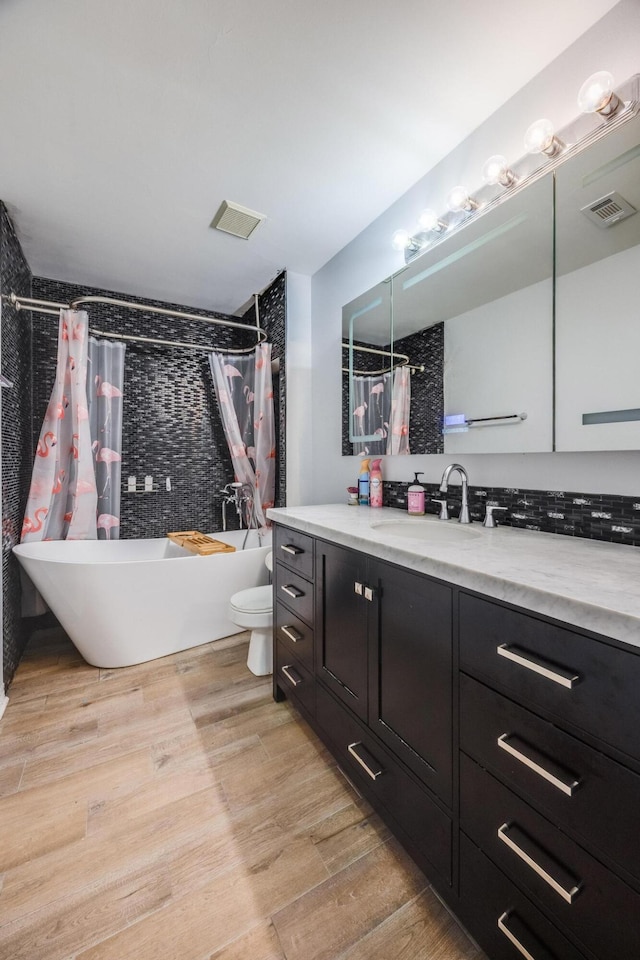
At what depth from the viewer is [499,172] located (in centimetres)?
142

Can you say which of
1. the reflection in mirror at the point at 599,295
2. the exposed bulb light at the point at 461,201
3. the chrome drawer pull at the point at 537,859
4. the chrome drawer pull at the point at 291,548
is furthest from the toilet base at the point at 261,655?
the exposed bulb light at the point at 461,201

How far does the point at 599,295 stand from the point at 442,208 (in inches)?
35.2

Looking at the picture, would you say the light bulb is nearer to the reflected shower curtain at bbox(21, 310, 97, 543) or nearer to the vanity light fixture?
the vanity light fixture

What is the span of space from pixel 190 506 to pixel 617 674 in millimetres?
3111

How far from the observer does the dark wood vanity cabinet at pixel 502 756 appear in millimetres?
650

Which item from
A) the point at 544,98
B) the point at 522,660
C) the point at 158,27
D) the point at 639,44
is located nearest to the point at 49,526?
the point at 158,27

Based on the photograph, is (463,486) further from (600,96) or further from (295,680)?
(600,96)

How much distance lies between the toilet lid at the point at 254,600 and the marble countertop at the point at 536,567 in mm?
771

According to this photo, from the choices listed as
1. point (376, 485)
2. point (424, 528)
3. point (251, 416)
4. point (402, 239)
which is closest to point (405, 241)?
point (402, 239)

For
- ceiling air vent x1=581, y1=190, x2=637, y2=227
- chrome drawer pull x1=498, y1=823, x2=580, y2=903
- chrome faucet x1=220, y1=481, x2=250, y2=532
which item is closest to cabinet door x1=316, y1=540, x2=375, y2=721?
chrome drawer pull x1=498, y1=823, x2=580, y2=903

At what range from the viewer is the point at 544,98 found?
1.36 metres

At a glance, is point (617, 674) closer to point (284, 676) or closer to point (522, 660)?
point (522, 660)

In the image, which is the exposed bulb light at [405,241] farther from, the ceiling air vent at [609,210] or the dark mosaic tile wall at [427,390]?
the ceiling air vent at [609,210]

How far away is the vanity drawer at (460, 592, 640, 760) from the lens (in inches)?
24.8
